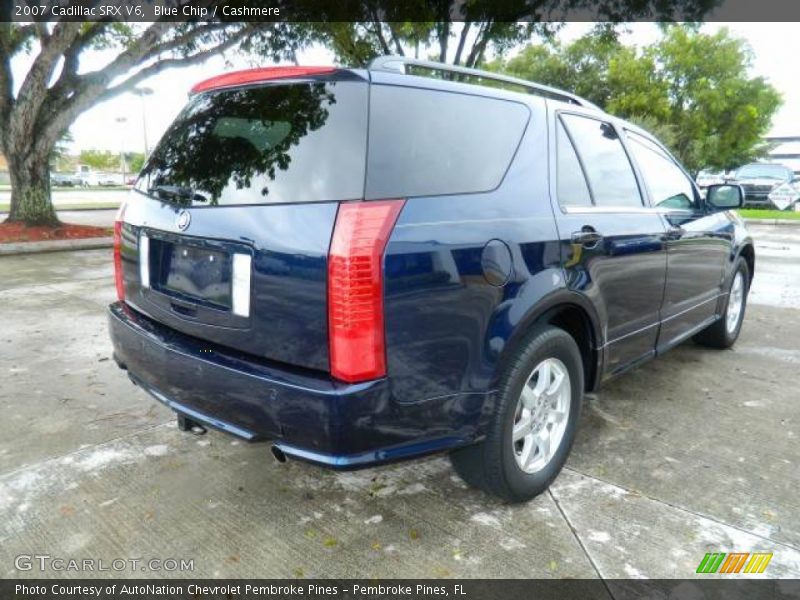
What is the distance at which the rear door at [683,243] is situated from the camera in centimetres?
350

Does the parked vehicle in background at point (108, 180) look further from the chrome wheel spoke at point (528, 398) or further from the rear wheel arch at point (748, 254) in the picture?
the chrome wheel spoke at point (528, 398)

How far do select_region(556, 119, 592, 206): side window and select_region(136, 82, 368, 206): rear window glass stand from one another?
1072 millimetres

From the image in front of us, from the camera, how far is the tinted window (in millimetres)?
1954

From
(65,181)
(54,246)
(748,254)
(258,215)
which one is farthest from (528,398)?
(65,181)

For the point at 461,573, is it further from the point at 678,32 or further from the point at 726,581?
the point at 678,32

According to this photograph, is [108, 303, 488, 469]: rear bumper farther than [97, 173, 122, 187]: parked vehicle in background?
No

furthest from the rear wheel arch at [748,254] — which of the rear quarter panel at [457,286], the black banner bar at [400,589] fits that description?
the black banner bar at [400,589]

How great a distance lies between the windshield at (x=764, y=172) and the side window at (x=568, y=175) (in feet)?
82.9

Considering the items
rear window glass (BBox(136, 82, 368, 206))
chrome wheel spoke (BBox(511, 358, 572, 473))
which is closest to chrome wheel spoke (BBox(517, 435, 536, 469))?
chrome wheel spoke (BBox(511, 358, 572, 473))

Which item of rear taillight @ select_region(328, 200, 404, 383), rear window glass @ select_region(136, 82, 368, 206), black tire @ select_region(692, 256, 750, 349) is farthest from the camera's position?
black tire @ select_region(692, 256, 750, 349)

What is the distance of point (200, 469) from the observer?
9.21 feet

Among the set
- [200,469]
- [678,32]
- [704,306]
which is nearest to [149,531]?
[200,469]

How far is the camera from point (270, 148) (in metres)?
2.14

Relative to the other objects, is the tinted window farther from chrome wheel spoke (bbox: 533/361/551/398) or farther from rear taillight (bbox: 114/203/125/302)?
rear taillight (bbox: 114/203/125/302)
